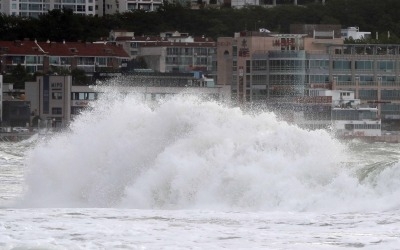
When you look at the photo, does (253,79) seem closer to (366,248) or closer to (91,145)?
(91,145)

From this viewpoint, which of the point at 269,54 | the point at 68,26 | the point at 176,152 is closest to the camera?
the point at 176,152

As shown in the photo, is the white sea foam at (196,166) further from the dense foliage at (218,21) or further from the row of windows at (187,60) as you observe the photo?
the dense foliage at (218,21)

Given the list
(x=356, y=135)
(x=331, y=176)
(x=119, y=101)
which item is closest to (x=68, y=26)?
(x=356, y=135)

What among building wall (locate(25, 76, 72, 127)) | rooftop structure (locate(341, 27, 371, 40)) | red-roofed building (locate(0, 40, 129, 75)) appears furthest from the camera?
red-roofed building (locate(0, 40, 129, 75))

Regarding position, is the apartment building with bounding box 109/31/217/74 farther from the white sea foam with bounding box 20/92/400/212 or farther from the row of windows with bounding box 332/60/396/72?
the white sea foam with bounding box 20/92/400/212

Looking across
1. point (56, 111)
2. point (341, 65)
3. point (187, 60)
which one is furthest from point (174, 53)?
point (341, 65)

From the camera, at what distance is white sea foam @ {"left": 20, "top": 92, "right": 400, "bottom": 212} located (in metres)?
35.8

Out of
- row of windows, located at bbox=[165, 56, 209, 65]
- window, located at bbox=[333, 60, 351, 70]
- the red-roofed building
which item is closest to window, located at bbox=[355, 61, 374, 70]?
window, located at bbox=[333, 60, 351, 70]

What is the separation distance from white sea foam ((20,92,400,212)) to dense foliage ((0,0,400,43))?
77.6 meters

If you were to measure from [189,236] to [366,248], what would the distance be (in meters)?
3.33

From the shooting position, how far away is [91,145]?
40.8 m

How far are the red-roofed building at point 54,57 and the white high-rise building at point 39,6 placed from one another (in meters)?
17.7

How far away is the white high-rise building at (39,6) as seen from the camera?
433ft

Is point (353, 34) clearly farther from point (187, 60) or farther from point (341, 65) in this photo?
point (341, 65)
